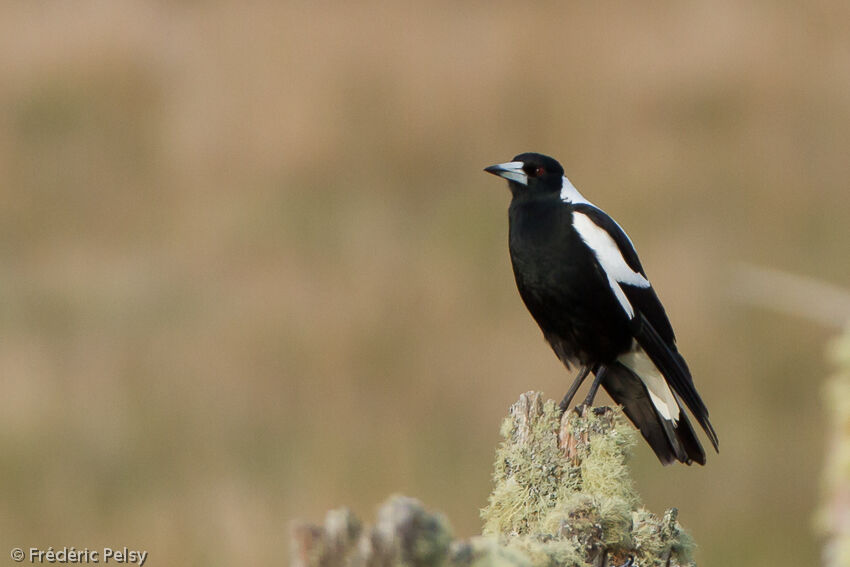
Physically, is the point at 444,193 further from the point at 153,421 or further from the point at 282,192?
the point at 153,421

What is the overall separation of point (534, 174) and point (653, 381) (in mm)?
822

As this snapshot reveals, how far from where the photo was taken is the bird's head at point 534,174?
4.28 meters

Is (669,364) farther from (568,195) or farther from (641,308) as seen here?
(568,195)

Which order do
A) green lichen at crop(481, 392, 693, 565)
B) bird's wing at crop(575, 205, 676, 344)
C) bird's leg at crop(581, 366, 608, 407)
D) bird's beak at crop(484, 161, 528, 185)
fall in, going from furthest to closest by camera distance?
bird's beak at crop(484, 161, 528, 185)
bird's wing at crop(575, 205, 676, 344)
bird's leg at crop(581, 366, 608, 407)
green lichen at crop(481, 392, 693, 565)

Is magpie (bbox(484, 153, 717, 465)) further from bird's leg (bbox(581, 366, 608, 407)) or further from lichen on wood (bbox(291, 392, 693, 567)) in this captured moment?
lichen on wood (bbox(291, 392, 693, 567))

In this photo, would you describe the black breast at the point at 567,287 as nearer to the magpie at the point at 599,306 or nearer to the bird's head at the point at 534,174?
the magpie at the point at 599,306

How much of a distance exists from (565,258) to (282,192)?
594 cm

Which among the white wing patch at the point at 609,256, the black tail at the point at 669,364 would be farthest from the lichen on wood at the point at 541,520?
the white wing patch at the point at 609,256

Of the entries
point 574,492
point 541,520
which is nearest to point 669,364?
point 574,492

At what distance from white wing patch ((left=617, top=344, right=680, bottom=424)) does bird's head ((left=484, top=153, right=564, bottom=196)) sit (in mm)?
626

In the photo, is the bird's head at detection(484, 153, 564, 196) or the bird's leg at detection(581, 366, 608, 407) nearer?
the bird's leg at detection(581, 366, 608, 407)

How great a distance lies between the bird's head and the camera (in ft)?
14.0

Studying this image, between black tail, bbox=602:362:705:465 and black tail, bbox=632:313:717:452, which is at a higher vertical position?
black tail, bbox=632:313:717:452

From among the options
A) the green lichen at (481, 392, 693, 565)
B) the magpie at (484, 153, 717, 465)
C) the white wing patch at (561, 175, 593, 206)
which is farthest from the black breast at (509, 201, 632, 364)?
the green lichen at (481, 392, 693, 565)
